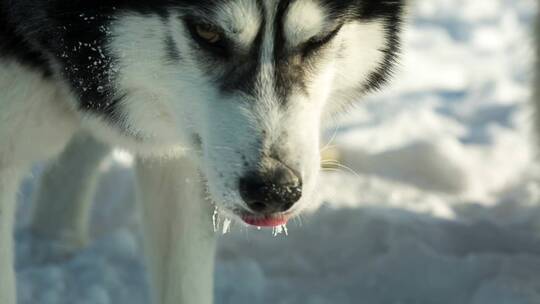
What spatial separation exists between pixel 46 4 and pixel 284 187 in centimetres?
63

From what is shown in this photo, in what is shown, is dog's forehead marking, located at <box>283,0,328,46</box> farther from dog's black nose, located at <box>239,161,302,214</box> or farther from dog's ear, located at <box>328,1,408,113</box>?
dog's black nose, located at <box>239,161,302,214</box>

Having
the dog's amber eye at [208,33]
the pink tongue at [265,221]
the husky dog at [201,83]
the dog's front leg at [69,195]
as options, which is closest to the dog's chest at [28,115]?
the husky dog at [201,83]

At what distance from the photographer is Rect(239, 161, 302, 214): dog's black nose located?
1.63 m

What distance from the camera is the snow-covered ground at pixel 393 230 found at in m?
2.72

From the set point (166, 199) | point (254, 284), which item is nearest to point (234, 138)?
point (166, 199)

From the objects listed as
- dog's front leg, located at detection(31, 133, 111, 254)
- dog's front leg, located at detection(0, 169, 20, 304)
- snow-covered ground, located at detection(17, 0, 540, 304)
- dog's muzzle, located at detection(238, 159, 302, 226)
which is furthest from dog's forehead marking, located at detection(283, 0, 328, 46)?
dog's front leg, located at detection(31, 133, 111, 254)

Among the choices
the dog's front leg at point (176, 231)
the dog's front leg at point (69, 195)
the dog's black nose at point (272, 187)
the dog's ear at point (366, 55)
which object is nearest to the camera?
the dog's black nose at point (272, 187)

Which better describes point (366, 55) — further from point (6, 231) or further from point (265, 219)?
point (6, 231)

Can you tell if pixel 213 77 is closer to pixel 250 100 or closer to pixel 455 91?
pixel 250 100

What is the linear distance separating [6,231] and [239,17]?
29.4 inches

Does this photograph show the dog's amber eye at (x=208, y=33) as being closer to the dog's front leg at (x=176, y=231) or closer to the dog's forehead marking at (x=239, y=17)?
the dog's forehead marking at (x=239, y=17)

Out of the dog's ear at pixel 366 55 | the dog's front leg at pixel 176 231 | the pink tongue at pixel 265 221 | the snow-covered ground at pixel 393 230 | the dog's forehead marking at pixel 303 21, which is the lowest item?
the snow-covered ground at pixel 393 230

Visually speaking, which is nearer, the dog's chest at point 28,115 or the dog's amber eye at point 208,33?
the dog's amber eye at point 208,33

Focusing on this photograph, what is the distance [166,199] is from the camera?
2283 mm
